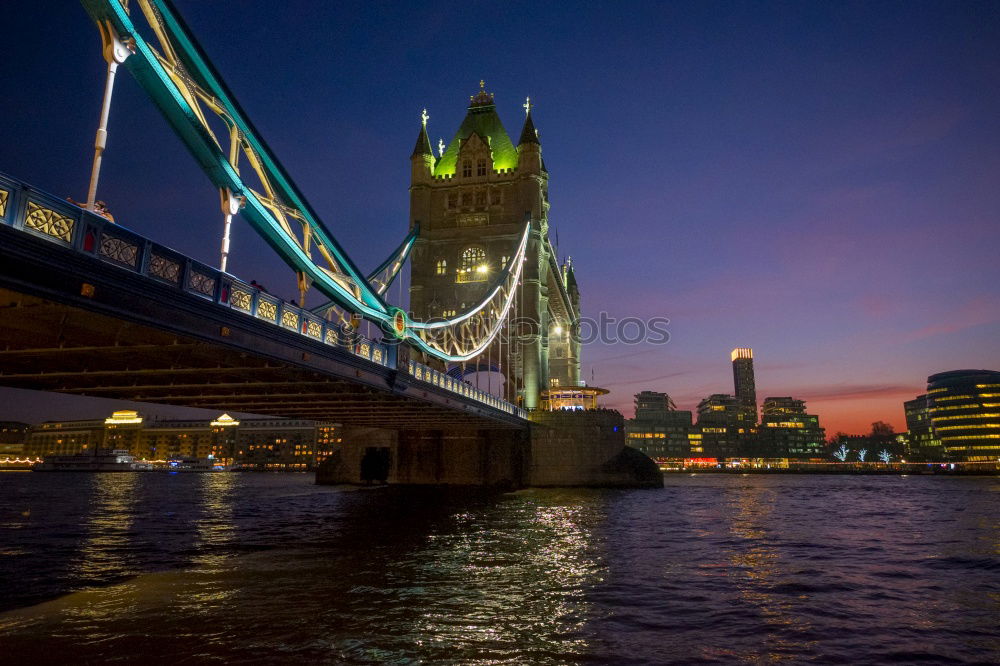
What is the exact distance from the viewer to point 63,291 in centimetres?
1243

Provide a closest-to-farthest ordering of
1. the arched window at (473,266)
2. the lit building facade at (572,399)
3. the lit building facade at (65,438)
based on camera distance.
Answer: the lit building facade at (572,399)
the arched window at (473,266)
the lit building facade at (65,438)

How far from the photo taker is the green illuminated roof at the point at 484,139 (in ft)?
236

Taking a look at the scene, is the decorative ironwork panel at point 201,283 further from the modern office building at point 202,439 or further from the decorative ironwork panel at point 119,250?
the modern office building at point 202,439

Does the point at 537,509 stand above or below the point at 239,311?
below

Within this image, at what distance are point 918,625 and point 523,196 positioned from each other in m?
61.2

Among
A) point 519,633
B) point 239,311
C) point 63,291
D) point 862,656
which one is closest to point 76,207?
point 63,291

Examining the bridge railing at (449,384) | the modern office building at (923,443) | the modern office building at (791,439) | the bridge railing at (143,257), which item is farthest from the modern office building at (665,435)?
the bridge railing at (143,257)

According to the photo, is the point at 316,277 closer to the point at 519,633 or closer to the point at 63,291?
the point at 63,291

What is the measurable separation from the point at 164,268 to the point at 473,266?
172 ft

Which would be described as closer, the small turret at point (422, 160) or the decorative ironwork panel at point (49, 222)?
the decorative ironwork panel at point (49, 222)

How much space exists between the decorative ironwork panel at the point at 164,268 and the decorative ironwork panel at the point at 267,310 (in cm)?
332

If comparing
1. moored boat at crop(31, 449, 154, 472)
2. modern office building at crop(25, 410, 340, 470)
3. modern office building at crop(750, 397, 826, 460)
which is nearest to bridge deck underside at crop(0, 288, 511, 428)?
moored boat at crop(31, 449, 154, 472)

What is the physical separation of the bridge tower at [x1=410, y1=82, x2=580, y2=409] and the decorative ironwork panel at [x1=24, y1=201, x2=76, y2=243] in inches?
1977

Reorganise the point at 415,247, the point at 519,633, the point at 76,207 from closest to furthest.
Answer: the point at 519,633 → the point at 76,207 → the point at 415,247
